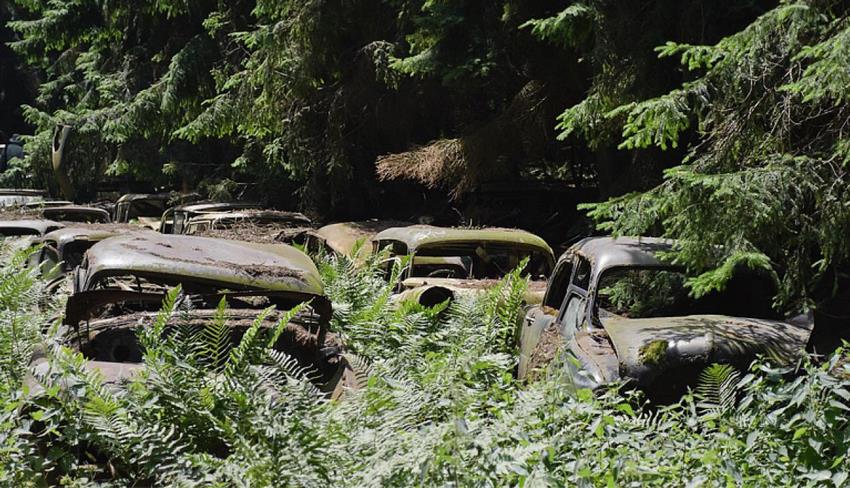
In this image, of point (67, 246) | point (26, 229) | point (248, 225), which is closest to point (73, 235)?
point (67, 246)

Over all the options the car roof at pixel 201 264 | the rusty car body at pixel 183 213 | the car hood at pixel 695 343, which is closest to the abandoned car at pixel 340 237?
the rusty car body at pixel 183 213

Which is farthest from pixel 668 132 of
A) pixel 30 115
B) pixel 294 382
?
pixel 30 115

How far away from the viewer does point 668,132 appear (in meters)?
8.95

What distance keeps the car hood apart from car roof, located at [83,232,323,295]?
2.10 metres

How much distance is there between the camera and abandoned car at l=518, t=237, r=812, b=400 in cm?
649

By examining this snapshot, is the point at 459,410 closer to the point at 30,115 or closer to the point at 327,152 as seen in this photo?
the point at 327,152

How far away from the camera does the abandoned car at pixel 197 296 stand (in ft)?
20.7

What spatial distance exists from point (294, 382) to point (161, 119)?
2091 centimetres

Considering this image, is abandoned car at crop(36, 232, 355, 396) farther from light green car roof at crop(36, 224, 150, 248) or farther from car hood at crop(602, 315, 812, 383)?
light green car roof at crop(36, 224, 150, 248)

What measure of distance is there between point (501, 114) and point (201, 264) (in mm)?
9757

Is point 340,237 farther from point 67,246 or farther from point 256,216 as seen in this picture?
point 67,246

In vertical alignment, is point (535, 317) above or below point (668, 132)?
below

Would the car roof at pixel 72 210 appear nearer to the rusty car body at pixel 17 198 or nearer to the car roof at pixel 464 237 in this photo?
the rusty car body at pixel 17 198

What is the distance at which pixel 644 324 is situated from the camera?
6980mm
